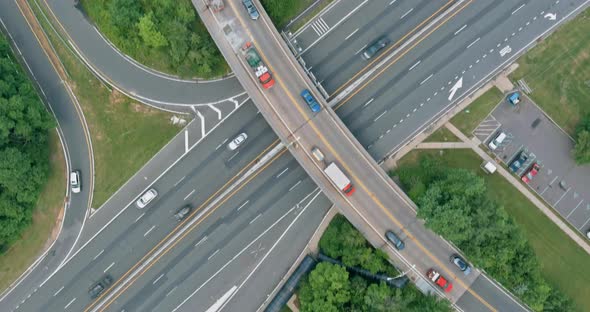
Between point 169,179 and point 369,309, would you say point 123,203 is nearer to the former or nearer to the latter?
point 169,179

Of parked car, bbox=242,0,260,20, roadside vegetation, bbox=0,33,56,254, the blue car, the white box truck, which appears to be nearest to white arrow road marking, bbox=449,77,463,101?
the blue car

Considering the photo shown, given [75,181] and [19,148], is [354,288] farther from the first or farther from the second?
[19,148]

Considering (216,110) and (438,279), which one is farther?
(216,110)

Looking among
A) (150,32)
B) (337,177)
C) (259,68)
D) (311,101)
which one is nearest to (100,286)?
(150,32)

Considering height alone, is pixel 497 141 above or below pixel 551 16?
below

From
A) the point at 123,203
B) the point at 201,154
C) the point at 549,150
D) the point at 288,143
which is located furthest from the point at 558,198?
the point at 123,203

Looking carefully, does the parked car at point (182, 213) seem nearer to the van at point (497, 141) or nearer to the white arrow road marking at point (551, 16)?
the van at point (497, 141)

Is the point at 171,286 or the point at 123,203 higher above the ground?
the point at 123,203
